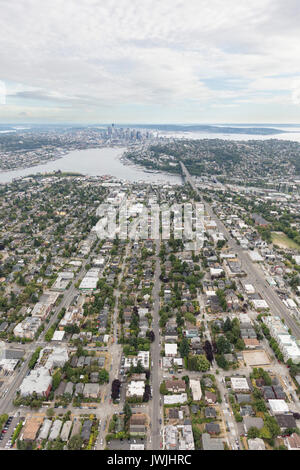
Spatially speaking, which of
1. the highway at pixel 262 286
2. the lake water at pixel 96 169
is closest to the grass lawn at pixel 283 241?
the highway at pixel 262 286

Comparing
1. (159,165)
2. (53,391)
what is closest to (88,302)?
(53,391)

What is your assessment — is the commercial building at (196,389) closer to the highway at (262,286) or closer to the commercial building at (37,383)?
the commercial building at (37,383)

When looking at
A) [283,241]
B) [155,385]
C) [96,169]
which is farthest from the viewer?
[96,169]

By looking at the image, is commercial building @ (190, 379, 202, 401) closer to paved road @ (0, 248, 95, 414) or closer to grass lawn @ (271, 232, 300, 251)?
paved road @ (0, 248, 95, 414)

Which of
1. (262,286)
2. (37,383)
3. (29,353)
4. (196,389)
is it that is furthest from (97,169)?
(196,389)

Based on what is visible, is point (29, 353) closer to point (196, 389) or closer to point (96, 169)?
point (196, 389)

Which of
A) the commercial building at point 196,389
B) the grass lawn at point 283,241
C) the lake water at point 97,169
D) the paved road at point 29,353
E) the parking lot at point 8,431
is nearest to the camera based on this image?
the parking lot at point 8,431

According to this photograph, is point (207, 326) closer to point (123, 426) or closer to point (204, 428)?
point (204, 428)
